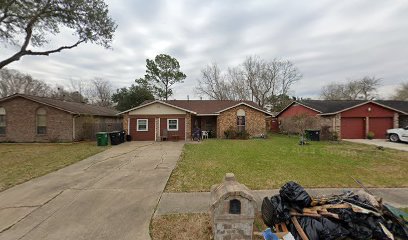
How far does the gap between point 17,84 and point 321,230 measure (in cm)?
5791

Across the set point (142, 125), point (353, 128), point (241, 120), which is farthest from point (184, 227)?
point (353, 128)

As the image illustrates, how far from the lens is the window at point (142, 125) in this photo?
724 inches

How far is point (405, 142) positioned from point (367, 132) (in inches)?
120

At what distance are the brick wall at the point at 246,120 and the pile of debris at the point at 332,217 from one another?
624 inches

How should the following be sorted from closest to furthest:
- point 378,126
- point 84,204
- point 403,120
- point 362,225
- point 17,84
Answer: point 362,225 < point 84,204 < point 378,126 < point 403,120 < point 17,84

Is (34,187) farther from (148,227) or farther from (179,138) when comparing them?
(179,138)

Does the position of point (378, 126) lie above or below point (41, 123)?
below

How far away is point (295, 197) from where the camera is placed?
143 inches

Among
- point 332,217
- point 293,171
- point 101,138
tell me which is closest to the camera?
point 332,217

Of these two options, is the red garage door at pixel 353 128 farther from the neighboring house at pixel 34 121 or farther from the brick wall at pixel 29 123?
the brick wall at pixel 29 123

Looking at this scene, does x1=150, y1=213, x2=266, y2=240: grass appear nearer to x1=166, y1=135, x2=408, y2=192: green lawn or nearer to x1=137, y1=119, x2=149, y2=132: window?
x1=166, y1=135, x2=408, y2=192: green lawn

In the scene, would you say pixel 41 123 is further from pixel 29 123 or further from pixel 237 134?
pixel 237 134

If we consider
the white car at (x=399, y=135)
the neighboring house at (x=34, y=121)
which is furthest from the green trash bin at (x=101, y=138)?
the white car at (x=399, y=135)

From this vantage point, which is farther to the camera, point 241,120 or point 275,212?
point 241,120
